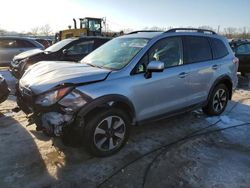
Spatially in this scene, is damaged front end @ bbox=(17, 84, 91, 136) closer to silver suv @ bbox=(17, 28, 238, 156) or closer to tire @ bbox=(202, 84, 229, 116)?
silver suv @ bbox=(17, 28, 238, 156)

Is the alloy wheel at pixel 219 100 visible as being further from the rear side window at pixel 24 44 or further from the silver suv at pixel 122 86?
the rear side window at pixel 24 44

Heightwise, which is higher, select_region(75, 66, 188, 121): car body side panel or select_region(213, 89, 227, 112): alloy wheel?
select_region(75, 66, 188, 121): car body side panel

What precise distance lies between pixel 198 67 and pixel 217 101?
4.19ft

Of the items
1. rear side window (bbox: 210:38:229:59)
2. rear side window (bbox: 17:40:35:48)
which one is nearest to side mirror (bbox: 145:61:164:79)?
rear side window (bbox: 210:38:229:59)

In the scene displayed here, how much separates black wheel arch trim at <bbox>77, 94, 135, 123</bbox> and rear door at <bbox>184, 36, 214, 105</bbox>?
4.91ft

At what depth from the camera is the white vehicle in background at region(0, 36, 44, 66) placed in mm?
13539

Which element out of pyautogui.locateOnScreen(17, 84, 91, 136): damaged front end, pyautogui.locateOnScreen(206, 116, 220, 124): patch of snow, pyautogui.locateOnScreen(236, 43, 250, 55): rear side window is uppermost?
pyautogui.locateOnScreen(236, 43, 250, 55): rear side window

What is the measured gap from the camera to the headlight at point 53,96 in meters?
3.79

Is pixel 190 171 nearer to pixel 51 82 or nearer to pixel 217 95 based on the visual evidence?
pixel 51 82

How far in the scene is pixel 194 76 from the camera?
5320 millimetres

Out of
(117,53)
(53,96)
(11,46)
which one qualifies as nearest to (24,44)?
(11,46)

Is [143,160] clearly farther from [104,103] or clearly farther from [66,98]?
[66,98]

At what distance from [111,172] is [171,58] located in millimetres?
2260

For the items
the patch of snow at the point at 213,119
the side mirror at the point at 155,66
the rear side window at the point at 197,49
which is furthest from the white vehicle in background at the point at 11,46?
the side mirror at the point at 155,66
